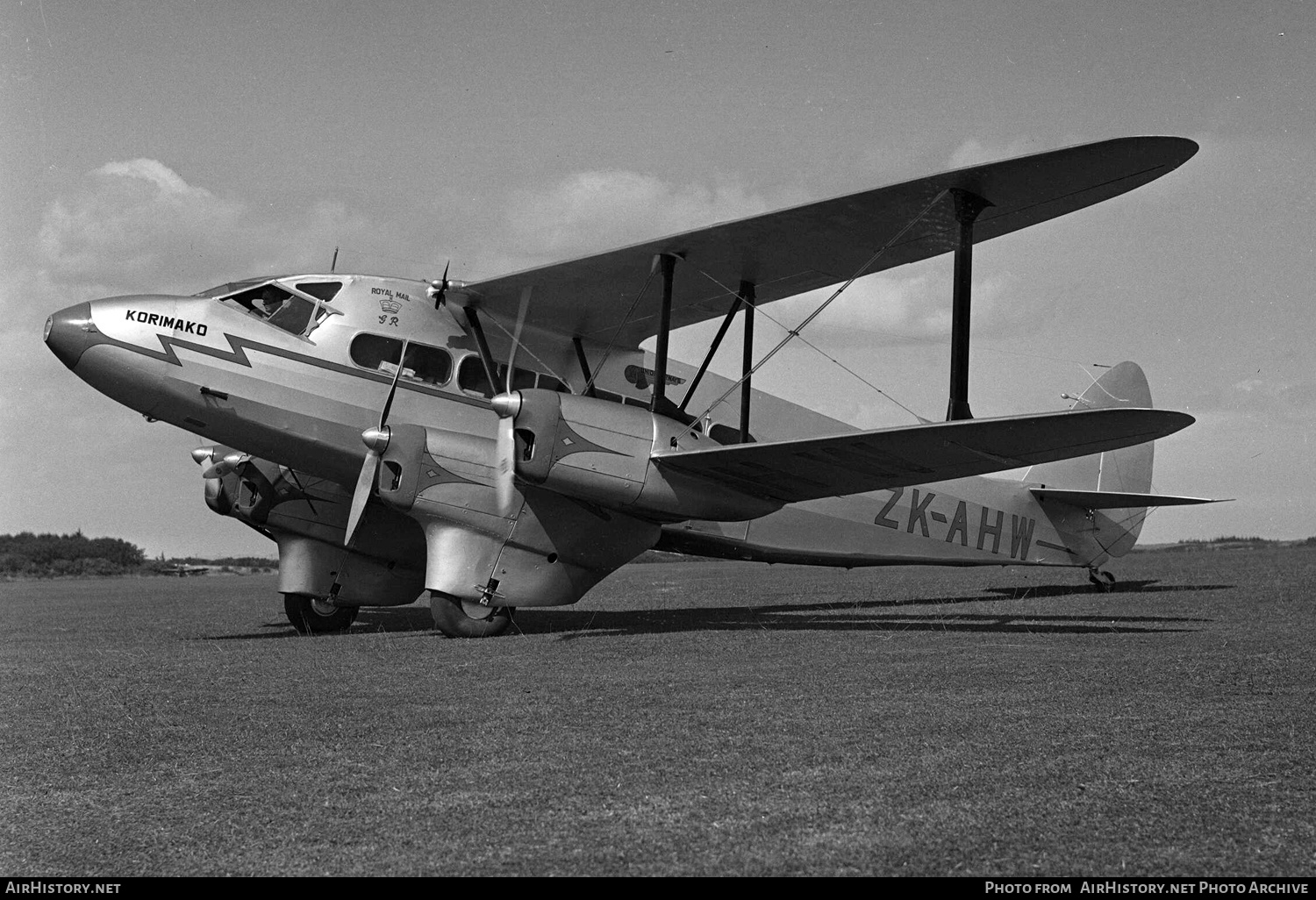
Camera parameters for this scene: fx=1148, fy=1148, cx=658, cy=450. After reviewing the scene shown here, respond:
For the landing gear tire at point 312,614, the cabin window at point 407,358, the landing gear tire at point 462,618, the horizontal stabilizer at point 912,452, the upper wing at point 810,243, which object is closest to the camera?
the horizontal stabilizer at point 912,452

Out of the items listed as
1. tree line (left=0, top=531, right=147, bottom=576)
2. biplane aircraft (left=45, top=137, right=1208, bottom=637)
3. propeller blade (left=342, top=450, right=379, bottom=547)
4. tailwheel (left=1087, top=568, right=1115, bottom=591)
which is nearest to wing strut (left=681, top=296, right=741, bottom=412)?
biplane aircraft (left=45, top=137, right=1208, bottom=637)

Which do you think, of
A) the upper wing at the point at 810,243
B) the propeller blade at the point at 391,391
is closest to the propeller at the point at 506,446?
the propeller blade at the point at 391,391

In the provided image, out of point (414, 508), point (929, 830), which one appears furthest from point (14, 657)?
point (929, 830)

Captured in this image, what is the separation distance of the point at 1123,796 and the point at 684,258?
9806 millimetres

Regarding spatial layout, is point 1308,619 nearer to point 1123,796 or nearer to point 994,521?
point 994,521

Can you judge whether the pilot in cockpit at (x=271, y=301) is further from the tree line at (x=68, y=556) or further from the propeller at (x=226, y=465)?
the tree line at (x=68, y=556)

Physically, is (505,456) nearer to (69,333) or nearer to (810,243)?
(810,243)

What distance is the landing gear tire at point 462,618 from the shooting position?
12836 millimetres

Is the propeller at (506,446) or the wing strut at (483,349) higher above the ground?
the wing strut at (483,349)

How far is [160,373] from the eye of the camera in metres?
12.6

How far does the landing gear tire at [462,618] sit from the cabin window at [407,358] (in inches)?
106

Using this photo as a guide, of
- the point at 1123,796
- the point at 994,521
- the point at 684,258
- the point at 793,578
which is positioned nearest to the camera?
the point at 1123,796

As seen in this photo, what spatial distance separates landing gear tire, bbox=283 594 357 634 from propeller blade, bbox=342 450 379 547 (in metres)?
2.48

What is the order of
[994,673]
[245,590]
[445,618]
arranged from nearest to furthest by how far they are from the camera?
[994,673], [445,618], [245,590]
